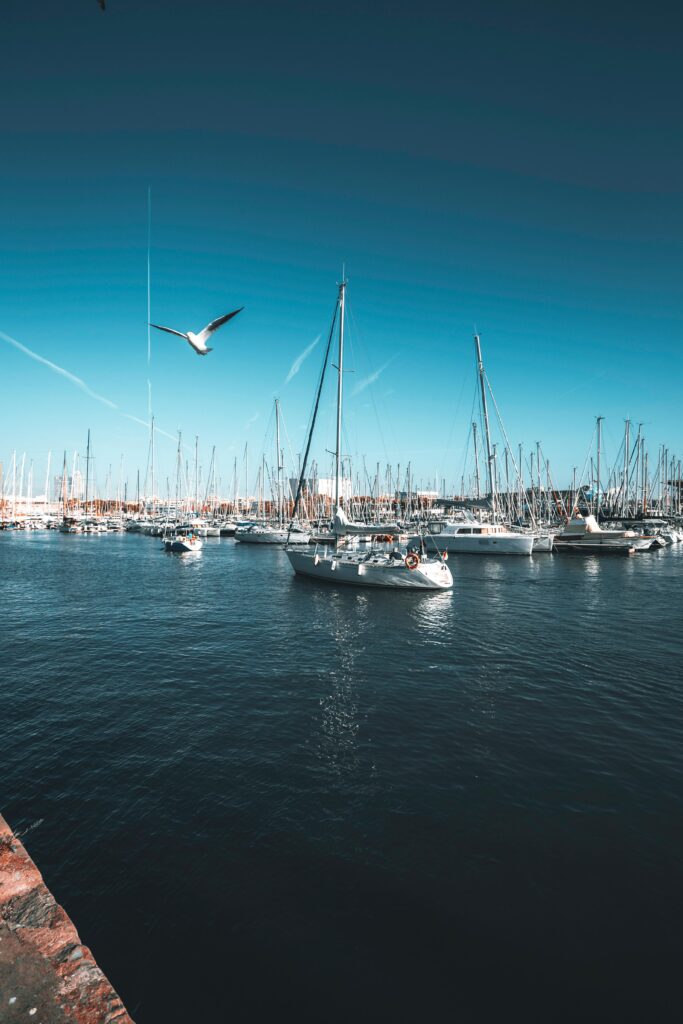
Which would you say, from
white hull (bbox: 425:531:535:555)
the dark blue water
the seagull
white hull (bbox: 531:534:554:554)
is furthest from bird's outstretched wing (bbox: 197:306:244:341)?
white hull (bbox: 531:534:554:554)

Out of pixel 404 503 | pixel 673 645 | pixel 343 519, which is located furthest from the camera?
pixel 404 503

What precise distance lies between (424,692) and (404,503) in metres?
121

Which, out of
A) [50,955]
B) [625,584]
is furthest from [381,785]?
[625,584]

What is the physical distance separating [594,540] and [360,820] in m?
73.6

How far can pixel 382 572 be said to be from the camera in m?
35.8

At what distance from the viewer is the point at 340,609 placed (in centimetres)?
2991

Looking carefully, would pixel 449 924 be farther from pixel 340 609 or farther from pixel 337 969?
pixel 340 609

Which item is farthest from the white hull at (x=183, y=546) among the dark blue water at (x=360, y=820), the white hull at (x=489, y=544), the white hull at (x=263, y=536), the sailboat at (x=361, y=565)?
the dark blue water at (x=360, y=820)

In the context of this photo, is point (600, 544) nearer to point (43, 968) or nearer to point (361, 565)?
point (361, 565)

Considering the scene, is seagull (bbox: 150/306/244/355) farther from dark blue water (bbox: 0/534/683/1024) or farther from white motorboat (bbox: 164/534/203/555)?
white motorboat (bbox: 164/534/203/555)

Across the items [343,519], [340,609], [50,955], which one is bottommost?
[340,609]

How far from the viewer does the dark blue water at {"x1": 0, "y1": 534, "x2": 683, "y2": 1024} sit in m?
6.35

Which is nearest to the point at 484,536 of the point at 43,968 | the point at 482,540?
the point at 482,540

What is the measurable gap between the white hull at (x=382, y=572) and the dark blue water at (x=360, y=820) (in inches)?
517
